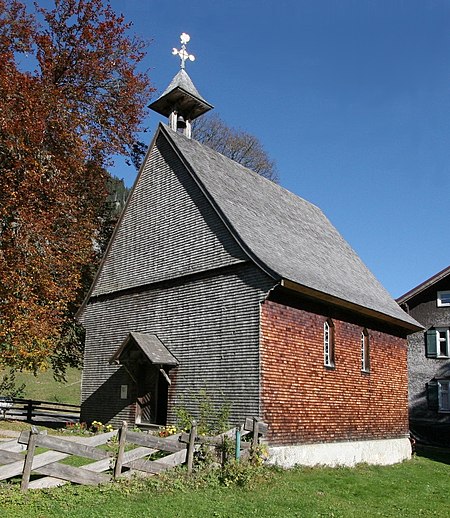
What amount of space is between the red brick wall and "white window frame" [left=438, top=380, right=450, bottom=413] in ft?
30.9

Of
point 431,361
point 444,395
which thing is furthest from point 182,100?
point 444,395

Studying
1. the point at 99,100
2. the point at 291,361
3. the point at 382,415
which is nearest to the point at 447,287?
the point at 382,415

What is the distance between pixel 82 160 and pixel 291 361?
15.0m

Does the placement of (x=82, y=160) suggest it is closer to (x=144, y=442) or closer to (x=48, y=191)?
(x=48, y=191)

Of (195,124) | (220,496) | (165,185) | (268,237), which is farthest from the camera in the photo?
(195,124)

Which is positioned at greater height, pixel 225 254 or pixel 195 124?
pixel 195 124

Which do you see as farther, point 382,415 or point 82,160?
point 82,160

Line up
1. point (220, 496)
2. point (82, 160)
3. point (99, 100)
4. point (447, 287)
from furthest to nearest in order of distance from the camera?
point (447, 287)
point (99, 100)
point (82, 160)
point (220, 496)

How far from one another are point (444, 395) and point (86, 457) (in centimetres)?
2369

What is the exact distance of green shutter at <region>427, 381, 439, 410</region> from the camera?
2886 cm

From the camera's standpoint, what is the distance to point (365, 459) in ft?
57.5

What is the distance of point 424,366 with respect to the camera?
30031mm

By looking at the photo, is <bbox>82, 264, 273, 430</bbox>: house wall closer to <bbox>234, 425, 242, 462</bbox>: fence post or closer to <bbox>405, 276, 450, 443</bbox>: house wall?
<bbox>234, 425, 242, 462</bbox>: fence post

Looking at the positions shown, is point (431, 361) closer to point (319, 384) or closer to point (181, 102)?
point (319, 384)
